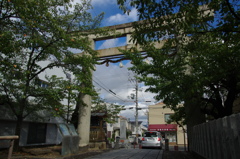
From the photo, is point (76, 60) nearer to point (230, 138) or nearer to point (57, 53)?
point (57, 53)

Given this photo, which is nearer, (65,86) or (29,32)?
(29,32)

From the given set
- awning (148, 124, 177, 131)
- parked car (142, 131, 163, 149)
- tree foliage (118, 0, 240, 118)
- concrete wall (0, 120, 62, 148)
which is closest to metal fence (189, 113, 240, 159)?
tree foliage (118, 0, 240, 118)

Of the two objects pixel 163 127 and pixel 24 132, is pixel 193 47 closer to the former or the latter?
pixel 24 132

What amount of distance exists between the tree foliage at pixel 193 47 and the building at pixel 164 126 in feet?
97.7

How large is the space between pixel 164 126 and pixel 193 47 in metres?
34.7

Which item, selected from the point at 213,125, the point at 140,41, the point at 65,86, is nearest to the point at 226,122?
the point at 213,125

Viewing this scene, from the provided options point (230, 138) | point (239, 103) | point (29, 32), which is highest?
point (29, 32)

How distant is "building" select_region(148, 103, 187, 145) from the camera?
125 feet

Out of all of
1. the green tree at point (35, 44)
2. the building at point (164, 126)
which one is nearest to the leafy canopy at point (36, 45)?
the green tree at point (35, 44)

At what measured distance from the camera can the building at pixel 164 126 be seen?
3800cm

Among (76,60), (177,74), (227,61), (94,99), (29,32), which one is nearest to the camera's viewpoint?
(227,61)

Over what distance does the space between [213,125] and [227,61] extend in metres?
2.75

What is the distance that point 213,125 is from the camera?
18.5 feet

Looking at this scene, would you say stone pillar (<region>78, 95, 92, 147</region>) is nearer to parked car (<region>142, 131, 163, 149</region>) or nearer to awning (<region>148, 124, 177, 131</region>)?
parked car (<region>142, 131, 163, 149</region>)
